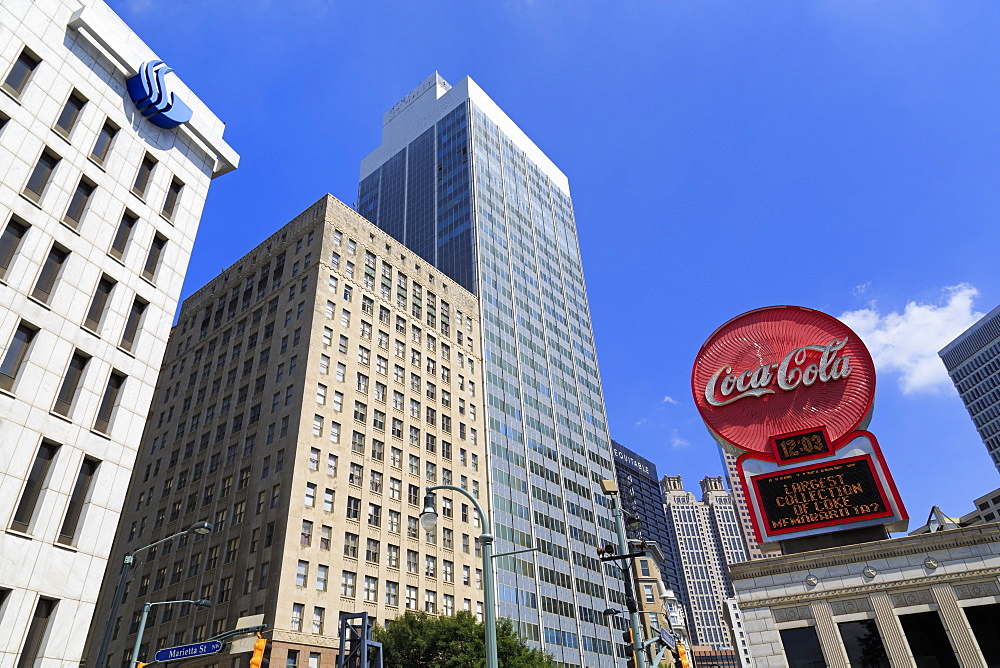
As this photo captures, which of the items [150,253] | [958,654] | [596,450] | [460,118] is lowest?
[958,654]

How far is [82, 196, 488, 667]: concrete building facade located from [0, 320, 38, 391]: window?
28.4 meters

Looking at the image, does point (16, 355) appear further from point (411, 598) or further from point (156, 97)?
point (411, 598)

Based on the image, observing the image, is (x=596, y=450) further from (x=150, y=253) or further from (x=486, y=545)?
(x=486, y=545)

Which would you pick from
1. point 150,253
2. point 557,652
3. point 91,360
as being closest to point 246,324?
point 150,253

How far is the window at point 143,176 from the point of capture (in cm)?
3441

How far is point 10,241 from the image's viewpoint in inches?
1092

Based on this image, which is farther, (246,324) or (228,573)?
(246,324)

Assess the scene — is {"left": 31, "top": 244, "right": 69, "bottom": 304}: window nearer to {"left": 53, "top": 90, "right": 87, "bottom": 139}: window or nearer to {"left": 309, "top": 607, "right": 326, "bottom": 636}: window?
{"left": 53, "top": 90, "right": 87, "bottom": 139}: window

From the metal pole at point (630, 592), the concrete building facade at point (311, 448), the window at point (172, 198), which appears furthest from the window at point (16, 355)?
the concrete building facade at point (311, 448)

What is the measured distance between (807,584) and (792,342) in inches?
483

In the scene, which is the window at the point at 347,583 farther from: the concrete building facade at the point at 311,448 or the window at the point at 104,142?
the window at the point at 104,142

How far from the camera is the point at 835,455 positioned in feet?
104

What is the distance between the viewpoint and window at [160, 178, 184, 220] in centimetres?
3578

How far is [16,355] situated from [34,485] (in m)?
5.29
